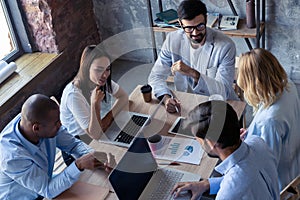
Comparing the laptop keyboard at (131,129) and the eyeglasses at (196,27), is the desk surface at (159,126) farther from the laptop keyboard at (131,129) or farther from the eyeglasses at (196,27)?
the eyeglasses at (196,27)

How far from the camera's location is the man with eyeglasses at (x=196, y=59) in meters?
2.72

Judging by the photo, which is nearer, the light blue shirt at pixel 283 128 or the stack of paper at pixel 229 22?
the light blue shirt at pixel 283 128

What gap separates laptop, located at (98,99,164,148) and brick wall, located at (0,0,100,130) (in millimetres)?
1222

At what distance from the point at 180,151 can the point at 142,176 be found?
31 centimetres

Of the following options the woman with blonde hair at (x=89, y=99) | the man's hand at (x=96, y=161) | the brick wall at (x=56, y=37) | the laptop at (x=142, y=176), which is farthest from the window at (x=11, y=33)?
the laptop at (x=142, y=176)

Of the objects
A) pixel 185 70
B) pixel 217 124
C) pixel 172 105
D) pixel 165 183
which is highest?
pixel 217 124

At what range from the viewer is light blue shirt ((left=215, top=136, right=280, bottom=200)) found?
1.70m

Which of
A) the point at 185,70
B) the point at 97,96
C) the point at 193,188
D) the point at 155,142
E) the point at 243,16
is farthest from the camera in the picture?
the point at 243,16

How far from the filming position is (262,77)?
2.06 meters

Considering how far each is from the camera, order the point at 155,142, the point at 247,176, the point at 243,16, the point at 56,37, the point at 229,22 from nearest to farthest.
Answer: the point at 247,176 → the point at 155,142 → the point at 229,22 → the point at 243,16 → the point at 56,37

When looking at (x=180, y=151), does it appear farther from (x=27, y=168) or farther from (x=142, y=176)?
(x=27, y=168)

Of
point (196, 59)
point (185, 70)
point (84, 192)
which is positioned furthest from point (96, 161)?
point (196, 59)

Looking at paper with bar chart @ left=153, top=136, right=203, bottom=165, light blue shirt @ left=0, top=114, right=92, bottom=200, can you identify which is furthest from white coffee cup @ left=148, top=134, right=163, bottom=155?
light blue shirt @ left=0, top=114, right=92, bottom=200

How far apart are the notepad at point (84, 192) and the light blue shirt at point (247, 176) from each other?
23.6 inches
